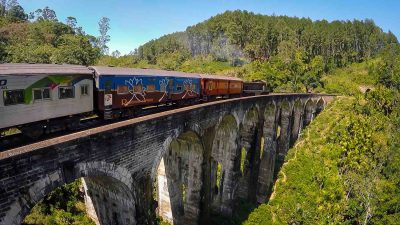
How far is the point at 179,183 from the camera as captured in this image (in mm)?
19328

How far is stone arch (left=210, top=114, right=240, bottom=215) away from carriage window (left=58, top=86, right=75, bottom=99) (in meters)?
10.7

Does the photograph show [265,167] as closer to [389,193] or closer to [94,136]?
[389,193]

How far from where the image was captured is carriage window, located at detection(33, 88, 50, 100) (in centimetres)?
1014

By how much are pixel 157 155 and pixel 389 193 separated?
31439 millimetres

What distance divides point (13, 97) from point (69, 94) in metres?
2.32

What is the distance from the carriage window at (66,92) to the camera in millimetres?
11177

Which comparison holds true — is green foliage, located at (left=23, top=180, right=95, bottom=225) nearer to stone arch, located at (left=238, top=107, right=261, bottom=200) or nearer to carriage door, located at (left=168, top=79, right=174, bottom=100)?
carriage door, located at (left=168, top=79, right=174, bottom=100)

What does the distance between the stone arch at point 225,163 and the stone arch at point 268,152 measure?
8183 mm

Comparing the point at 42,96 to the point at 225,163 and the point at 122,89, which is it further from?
the point at 225,163

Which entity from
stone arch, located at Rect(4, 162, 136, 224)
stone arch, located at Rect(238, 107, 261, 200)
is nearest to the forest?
stone arch, located at Rect(238, 107, 261, 200)

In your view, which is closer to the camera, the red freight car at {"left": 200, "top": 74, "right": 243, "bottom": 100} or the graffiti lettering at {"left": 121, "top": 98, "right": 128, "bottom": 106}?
the graffiti lettering at {"left": 121, "top": 98, "right": 128, "bottom": 106}

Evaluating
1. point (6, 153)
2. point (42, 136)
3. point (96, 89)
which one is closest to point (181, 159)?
point (96, 89)

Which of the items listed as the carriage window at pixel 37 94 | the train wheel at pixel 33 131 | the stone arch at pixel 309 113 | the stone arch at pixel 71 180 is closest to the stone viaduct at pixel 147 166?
the stone arch at pixel 71 180

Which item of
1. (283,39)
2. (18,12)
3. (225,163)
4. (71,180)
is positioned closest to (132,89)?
(71,180)
